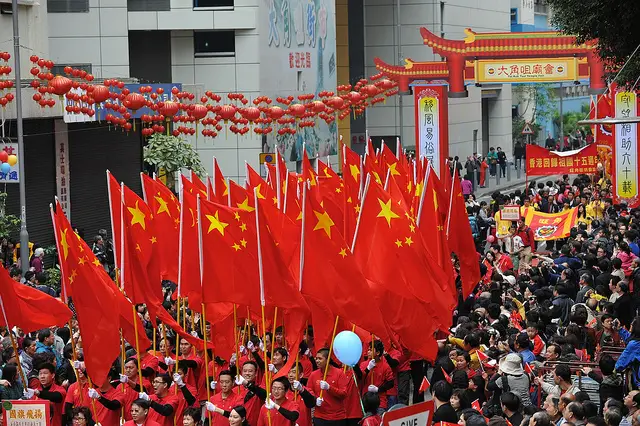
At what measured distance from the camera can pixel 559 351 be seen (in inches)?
505

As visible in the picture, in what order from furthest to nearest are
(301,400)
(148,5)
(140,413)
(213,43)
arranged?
(213,43) < (148,5) < (301,400) < (140,413)

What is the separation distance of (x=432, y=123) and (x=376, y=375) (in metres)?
21.0

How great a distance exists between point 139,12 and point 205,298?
24404 millimetres

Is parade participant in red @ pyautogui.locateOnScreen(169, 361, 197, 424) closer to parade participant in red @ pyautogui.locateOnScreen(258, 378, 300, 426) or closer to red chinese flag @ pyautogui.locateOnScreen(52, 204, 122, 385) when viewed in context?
red chinese flag @ pyautogui.locateOnScreen(52, 204, 122, 385)

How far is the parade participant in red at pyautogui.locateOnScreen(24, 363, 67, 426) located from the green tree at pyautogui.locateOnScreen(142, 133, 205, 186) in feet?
53.8

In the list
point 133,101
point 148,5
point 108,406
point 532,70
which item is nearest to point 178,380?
point 108,406

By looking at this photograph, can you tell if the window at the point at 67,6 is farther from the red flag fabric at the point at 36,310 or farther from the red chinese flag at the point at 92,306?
the red chinese flag at the point at 92,306

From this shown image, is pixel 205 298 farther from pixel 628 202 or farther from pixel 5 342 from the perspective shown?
pixel 628 202

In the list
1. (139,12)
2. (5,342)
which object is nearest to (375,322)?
(5,342)

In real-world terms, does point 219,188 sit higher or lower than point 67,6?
lower

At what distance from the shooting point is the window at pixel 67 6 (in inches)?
1416

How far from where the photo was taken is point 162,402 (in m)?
12.5

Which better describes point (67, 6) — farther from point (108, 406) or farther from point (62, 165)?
point (108, 406)

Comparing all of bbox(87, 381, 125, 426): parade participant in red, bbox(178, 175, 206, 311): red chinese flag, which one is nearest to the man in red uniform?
bbox(87, 381, 125, 426): parade participant in red
